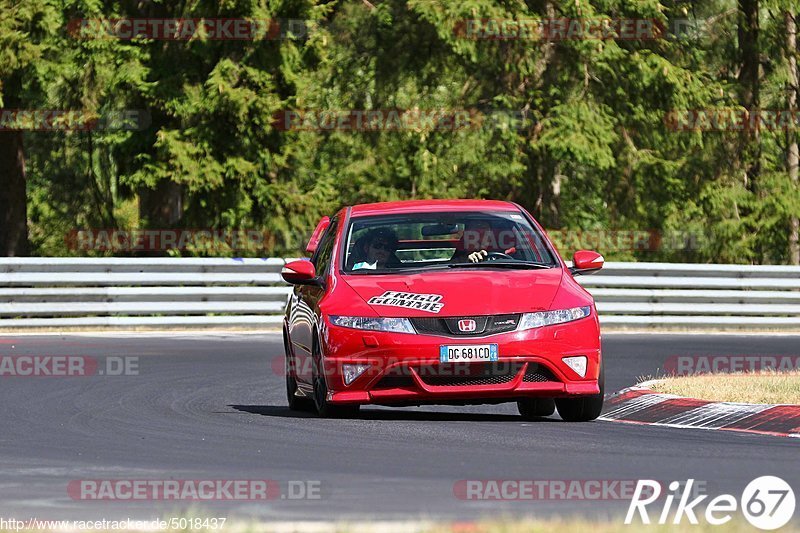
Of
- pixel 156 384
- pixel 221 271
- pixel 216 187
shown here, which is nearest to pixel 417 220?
pixel 156 384

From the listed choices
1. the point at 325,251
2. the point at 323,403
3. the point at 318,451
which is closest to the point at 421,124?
the point at 325,251

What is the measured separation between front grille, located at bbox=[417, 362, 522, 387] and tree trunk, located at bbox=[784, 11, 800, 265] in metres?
26.2

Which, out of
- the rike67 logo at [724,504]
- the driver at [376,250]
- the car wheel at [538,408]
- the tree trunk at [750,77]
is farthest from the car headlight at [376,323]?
the tree trunk at [750,77]

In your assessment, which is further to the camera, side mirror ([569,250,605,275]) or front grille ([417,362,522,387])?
side mirror ([569,250,605,275])

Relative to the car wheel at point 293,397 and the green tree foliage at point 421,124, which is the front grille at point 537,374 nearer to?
the car wheel at point 293,397

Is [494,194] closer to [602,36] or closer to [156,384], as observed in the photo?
[602,36]

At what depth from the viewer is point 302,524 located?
704cm

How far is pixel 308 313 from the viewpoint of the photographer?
12.4 metres

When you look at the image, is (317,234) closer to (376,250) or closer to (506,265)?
(376,250)

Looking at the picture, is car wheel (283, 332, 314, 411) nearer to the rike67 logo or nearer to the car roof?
the car roof

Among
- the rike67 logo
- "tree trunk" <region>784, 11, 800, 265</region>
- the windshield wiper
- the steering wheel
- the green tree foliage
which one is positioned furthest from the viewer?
"tree trunk" <region>784, 11, 800, 265</region>

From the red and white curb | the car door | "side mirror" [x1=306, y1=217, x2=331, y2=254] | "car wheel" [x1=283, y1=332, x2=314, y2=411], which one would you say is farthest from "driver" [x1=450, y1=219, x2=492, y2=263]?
"side mirror" [x1=306, y1=217, x2=331, y2=254]

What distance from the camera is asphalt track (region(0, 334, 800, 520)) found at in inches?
308

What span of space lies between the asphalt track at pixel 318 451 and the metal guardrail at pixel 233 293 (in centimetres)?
785
